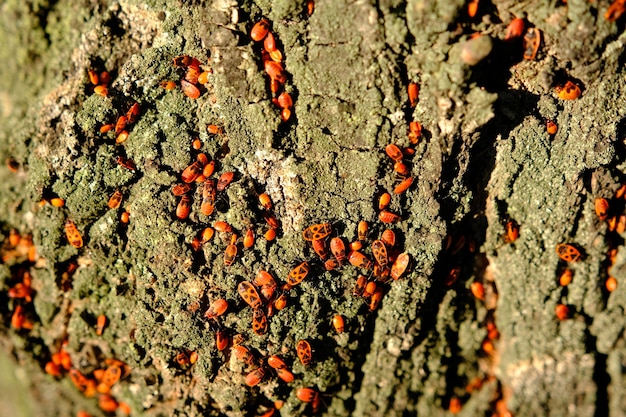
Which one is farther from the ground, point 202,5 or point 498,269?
point 202,5

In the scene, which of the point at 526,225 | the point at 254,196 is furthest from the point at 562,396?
the point at 254,196

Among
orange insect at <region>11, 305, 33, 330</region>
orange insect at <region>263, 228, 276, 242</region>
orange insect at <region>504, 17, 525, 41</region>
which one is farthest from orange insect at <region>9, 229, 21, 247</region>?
orange insect at <region>504, 17, 525, 41</region>

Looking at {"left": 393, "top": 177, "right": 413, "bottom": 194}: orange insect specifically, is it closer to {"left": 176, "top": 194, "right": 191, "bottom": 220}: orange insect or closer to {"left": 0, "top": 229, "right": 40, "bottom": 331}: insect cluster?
{"left": 176, "top": 194, "right": 191, "bottom": 220}: orange insect

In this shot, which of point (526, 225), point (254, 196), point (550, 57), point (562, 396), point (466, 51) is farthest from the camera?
point (562, 396)

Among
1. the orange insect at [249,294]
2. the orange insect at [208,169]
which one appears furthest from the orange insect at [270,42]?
the orange insect at [249,294]

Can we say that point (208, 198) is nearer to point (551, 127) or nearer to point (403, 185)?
point (403, 185)

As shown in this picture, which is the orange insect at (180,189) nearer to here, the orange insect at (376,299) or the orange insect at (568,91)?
the orange insect at (376,299)

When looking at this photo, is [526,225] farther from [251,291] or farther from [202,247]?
[202,247]
